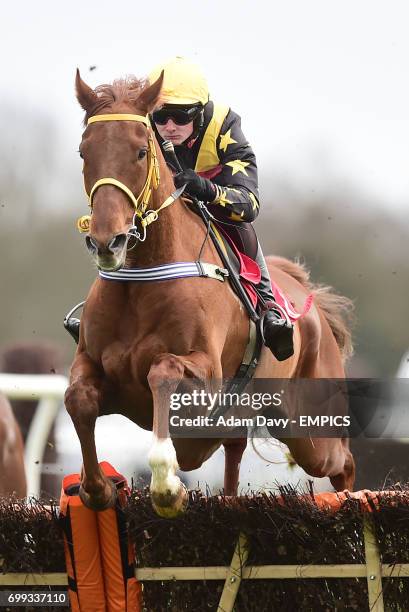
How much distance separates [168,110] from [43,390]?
123 inches

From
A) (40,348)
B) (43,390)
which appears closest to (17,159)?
(40,348)

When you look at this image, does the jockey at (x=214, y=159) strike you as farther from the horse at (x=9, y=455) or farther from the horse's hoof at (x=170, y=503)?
the horse's hoof at (x=170, y=503)

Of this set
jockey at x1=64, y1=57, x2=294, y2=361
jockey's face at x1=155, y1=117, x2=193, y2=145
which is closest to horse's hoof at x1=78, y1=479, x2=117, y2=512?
jockey at x1=64, y1=57, x2=294, y2=361

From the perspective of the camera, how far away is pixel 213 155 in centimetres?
616

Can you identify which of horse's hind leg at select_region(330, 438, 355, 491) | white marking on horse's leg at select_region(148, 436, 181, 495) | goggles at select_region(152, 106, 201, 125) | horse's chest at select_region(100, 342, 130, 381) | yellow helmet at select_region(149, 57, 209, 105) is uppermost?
yellow helmet at select_region(149, 57, 209, 105)

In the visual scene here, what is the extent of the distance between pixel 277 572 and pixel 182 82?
2430 mm

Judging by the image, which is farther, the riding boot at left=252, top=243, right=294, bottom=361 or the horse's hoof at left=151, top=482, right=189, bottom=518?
the riding boot at left=252, top=243, right=294, bottom=361

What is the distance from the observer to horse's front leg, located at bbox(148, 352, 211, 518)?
471 centimetres

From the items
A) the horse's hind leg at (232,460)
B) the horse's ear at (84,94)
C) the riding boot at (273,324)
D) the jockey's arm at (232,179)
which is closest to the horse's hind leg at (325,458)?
the horse's hind leg at (232,460)

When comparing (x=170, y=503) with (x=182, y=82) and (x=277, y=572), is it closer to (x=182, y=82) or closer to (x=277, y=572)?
(x=277, y=572)

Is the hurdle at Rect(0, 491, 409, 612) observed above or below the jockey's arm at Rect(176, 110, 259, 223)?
below

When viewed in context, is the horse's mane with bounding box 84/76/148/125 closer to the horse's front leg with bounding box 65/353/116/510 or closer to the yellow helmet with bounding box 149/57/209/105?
A: the yellow helmet with bounding box 149/57/209/105

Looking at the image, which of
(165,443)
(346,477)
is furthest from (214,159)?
(346,477)

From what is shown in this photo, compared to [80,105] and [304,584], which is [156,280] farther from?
[304,584]
